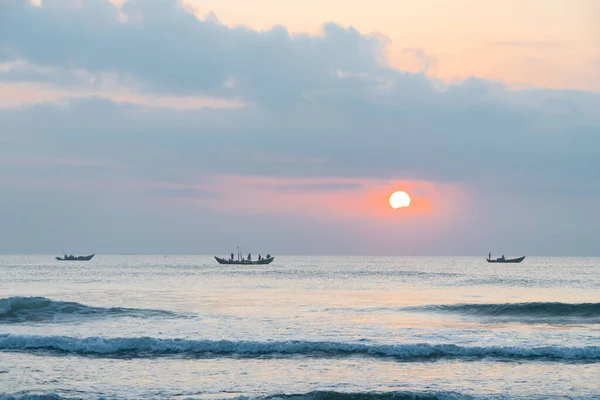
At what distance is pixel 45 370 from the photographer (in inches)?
893

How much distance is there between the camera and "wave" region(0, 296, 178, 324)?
36.8 meters

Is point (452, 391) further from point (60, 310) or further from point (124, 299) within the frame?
point (124, 299)

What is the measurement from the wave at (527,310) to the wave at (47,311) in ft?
56.6

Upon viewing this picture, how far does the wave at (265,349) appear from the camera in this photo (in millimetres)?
25875

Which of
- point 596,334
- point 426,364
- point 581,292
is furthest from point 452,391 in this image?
point 581,292

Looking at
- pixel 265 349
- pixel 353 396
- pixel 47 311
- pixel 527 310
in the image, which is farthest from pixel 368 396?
pixel 527 310

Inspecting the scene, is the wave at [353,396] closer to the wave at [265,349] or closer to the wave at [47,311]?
the wave at [265,349]

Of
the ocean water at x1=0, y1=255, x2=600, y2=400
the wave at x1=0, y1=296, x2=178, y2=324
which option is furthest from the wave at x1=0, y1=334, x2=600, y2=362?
the wave at x1=0, y1=296, x2=178, y2=324

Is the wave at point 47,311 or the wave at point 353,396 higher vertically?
the wave at point 47,311

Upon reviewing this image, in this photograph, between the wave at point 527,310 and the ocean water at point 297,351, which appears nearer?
the ocean water at point 297,351

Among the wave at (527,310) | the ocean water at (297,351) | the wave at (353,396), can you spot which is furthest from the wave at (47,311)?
the wave at (353,396)

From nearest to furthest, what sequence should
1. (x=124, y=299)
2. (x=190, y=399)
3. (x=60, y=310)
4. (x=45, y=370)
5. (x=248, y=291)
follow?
1. (x=190, y=399)
2. (x=45, y=370)
3. (x=60, y=310)
4. (x=124, y=299)
5. (x=248, y=291)

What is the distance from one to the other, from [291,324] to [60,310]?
14464 millimetres

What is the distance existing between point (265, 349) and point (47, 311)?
17.7m
